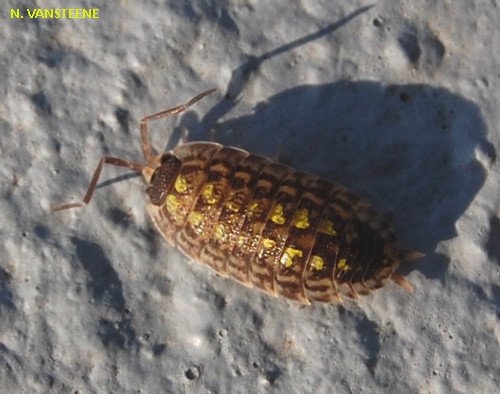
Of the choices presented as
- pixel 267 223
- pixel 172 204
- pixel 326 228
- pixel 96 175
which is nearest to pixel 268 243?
pixel 267 223

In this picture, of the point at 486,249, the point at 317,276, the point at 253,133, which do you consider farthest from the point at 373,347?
the point at 253,133

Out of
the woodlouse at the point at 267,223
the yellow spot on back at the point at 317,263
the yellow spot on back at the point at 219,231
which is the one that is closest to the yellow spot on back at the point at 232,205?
the woodlouse at the point at 267,223

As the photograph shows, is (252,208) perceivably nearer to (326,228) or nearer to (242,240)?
(242,240)

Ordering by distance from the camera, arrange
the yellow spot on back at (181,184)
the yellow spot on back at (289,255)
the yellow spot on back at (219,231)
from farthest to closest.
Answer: the yellow spot on back at (181,184)
the yellow spot on back at (219,231)
the yellow spot on back at (289,255)

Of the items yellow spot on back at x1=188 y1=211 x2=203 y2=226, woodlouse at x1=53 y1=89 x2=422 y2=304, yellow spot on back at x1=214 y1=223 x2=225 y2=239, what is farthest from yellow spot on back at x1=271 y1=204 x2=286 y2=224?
yellow spot on back at x1=188 y1=211 x2=203 y2=226

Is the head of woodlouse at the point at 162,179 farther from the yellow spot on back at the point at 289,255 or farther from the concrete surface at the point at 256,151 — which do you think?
the yellow spot on back at the point at 289,255

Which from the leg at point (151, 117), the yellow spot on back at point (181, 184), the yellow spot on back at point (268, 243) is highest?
the leg at point (151, 117)
